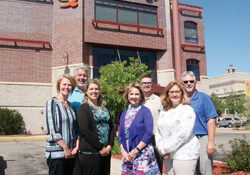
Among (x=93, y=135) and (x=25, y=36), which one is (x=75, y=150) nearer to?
(x=93, y=135)

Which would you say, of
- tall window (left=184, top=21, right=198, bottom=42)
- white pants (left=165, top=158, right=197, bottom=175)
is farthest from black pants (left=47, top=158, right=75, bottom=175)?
tall window (left=184, top=21, right=198, bottom=42)

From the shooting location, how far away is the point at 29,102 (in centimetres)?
2042

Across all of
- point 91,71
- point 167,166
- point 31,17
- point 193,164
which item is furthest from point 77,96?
point 31,17

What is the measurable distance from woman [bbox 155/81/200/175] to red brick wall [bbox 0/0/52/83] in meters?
19.3

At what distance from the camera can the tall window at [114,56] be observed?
68.0ft

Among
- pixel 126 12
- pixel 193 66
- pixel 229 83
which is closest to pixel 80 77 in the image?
pixel 126 12

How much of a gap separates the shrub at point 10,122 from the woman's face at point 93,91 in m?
17.9

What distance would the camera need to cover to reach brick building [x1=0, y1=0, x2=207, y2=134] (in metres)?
19.9

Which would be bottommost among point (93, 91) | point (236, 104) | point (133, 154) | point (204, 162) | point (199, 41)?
point (204, 162)

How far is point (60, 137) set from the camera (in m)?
3.15

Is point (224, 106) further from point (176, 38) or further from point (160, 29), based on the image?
point (176, 38)

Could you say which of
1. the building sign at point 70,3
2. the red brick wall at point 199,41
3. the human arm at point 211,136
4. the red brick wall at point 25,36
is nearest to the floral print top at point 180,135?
the human arm at point 211,136

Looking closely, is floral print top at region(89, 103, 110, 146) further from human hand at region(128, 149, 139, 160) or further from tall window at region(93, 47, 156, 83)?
tall window at region(93, 47, 156, 83)

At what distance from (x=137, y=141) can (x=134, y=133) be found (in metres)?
0.13
